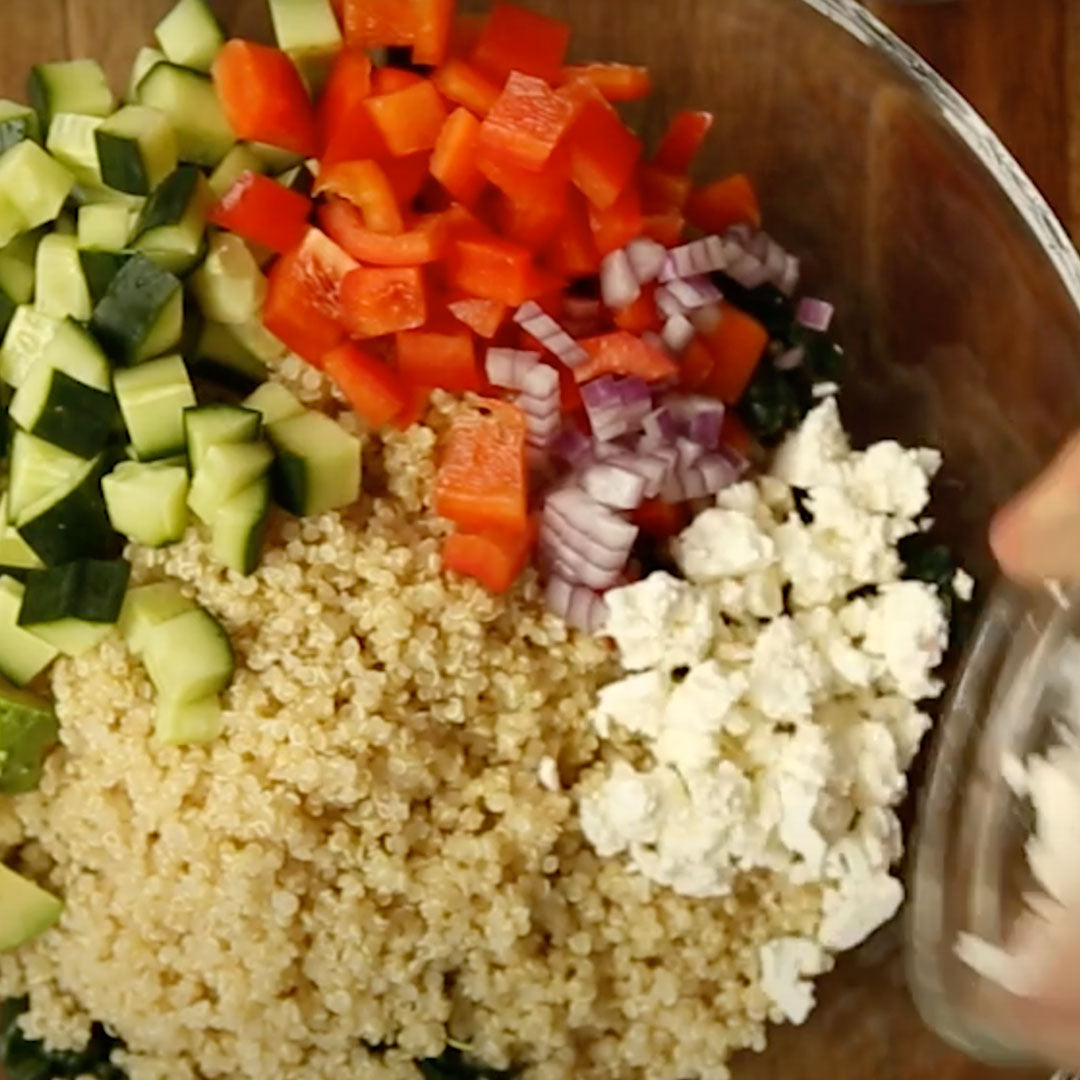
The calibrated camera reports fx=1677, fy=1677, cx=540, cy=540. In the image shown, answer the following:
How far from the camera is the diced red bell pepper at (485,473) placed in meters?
1.72

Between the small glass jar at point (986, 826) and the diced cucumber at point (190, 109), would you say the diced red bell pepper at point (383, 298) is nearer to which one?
the diced cucumber at point (190, 109)

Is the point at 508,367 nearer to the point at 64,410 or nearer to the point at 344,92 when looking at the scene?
the point at 344,92

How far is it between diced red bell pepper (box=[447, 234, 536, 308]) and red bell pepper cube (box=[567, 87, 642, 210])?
0.09m

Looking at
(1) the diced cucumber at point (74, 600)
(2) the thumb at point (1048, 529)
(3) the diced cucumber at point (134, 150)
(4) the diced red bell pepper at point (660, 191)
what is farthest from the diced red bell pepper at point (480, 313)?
(2) the thumb at point (1048, 529)

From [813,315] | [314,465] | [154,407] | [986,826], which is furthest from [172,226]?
[986,826]

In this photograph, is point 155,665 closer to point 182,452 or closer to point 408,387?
point 182,452

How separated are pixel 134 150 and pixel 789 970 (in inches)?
43.6

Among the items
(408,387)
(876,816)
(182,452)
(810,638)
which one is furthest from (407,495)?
(876,816)

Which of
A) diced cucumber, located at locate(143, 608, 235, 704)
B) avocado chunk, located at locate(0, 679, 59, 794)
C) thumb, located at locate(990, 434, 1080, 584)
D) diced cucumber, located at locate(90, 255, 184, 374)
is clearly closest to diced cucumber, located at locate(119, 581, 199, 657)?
diced cucumber, located at locate(143, 608, 235, 704)

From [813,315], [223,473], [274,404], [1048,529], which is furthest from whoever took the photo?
[813,315]

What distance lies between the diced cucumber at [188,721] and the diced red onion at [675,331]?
0.62m

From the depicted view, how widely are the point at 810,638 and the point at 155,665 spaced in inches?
27.5

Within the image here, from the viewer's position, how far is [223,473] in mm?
1621

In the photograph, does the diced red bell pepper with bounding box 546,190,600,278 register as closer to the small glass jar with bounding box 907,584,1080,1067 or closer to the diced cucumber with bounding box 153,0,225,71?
the diced cucumber with bounding box 153,0,225,71
